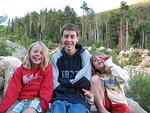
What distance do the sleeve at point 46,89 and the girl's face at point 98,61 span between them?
23.5 inches

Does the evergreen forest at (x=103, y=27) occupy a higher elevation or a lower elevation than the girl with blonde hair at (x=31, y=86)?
higher

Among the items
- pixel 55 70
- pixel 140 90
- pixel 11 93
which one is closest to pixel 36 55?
pixel 55 70

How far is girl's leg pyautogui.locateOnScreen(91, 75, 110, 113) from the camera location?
180 inches

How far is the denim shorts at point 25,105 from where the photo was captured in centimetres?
428

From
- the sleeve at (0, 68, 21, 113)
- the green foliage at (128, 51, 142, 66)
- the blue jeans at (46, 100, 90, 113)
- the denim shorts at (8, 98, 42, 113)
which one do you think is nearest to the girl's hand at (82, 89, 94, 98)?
the blue jeans at (46, 100, 90, 113)

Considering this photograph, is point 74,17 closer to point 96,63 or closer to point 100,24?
point 100,24

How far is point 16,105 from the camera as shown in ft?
14.3

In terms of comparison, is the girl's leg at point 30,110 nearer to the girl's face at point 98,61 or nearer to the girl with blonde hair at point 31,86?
the girl with blonde hair at point 31,86

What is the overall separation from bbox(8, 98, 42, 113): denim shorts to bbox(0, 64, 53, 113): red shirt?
0.05 m

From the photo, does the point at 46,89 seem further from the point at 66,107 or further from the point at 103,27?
the point at 103,27

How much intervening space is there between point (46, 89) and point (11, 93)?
16.7 inches

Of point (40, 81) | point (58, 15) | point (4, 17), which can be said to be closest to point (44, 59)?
point (40, 81)

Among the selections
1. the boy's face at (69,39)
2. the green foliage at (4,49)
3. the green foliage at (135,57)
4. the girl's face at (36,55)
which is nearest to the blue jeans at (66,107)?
the girl's face at (36,55)

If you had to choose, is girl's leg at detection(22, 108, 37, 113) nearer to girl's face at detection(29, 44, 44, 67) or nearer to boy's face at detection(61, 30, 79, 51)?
girl's face at detection(29, 44, 44, 67)
